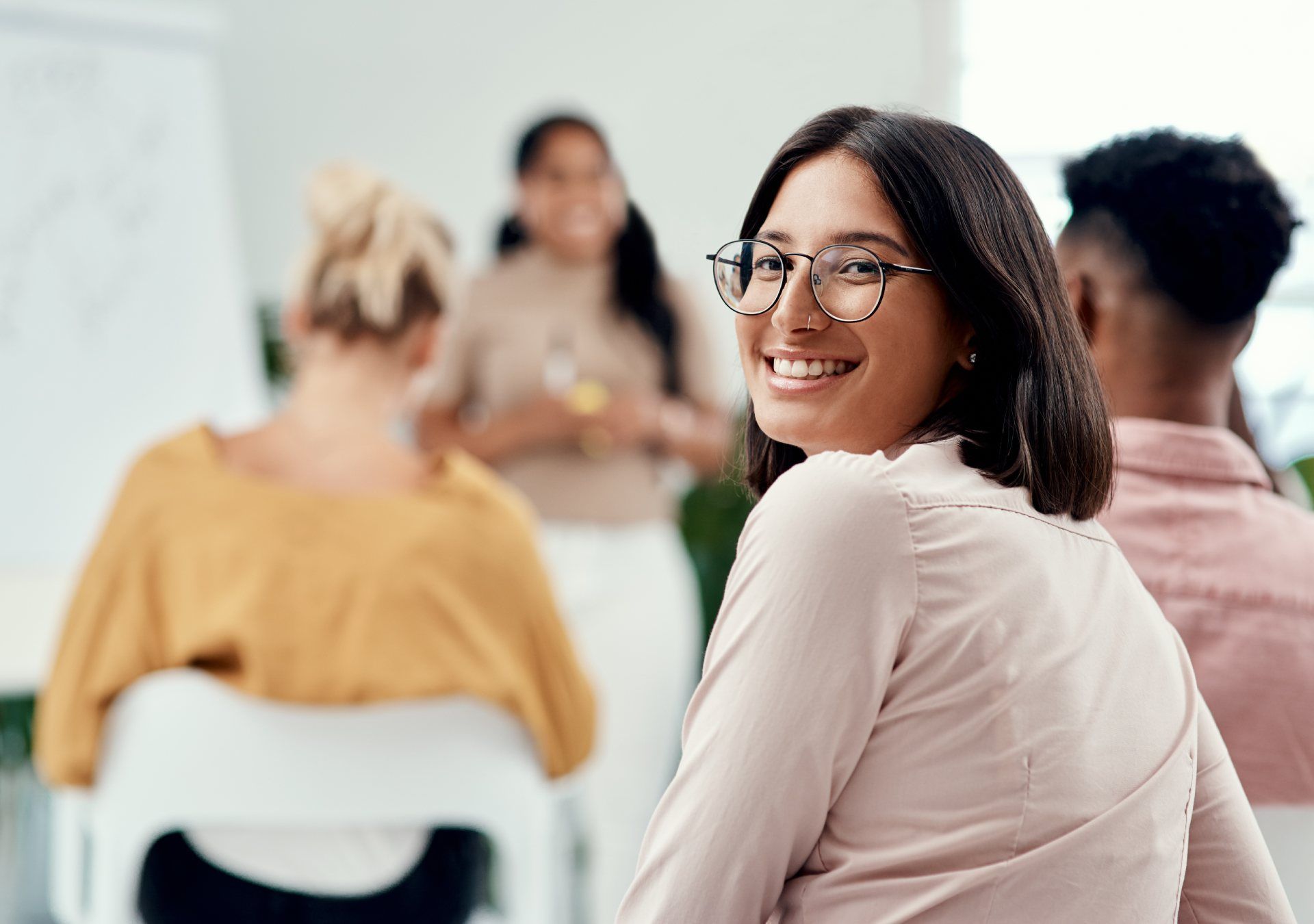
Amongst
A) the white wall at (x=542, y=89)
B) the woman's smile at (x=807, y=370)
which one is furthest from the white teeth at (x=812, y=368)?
the white wall at (x=542, y=89)

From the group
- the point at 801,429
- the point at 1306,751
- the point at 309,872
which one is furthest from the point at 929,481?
the point at 309,872

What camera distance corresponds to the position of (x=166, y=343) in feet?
10.2

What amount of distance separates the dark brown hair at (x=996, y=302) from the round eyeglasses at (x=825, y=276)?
0.04 m

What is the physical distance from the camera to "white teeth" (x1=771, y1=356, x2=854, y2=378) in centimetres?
92

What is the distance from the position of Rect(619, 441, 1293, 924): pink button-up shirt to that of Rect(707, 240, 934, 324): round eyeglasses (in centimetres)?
17

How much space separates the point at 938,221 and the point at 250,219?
8.72 ft

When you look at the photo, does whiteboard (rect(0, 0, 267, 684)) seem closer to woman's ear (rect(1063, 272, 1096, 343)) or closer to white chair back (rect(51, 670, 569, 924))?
white chair back (rect(51, 670, 569, 924))

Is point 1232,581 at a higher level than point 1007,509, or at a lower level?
lower

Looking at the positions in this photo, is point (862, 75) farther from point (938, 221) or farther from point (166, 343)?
point (938, 221)

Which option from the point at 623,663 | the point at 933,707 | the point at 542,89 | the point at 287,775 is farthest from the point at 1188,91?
the point at 933,707

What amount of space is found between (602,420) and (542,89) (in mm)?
874

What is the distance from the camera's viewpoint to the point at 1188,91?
3172 millimetres

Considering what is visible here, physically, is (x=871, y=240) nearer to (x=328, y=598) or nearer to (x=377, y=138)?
(x=328, y=598)

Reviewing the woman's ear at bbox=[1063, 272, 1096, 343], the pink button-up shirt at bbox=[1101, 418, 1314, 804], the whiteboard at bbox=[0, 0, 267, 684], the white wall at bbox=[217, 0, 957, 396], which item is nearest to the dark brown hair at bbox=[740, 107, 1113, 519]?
the pink button-up shirt at bbox=[1101, 418, 1314, 804]
